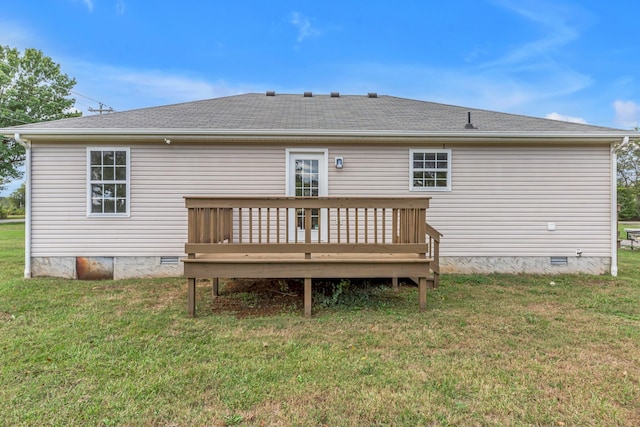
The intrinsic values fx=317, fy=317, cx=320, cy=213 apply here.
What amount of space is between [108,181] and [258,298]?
3742 millimetres

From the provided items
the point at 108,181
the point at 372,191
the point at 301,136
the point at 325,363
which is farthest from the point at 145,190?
A: the point at 325,363

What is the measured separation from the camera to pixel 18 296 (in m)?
4.72

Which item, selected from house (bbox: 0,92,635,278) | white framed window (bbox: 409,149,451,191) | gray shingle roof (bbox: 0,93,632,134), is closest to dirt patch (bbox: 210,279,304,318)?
house (bbox: 0,92,635,278)

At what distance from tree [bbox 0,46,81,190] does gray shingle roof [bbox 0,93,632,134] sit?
71.5ft

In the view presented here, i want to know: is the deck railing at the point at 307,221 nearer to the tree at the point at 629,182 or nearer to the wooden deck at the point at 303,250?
the wooden deck at the point at 303,250

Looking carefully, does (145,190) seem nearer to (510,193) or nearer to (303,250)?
(303,250)

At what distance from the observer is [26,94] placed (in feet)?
73.8

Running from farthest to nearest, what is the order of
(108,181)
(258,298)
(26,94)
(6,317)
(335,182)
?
(26,94)
(335,182)
(108,181)
(258,298)
(6,317)

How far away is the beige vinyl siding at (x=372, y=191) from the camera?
5949 mm

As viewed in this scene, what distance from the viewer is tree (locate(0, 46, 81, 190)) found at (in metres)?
21.3

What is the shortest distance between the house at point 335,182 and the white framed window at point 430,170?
2 cm

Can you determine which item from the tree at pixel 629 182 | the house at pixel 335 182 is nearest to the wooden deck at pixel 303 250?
the house at pixel 335 182

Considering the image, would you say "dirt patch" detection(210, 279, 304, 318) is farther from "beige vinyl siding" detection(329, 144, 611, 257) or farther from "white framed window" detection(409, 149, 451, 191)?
"white framed window" detection(409, 149, 451, 191)

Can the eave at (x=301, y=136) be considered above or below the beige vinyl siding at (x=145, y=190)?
above
